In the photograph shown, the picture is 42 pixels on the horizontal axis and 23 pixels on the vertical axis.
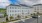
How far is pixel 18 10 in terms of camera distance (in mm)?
1293

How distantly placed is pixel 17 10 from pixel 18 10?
0.06ft

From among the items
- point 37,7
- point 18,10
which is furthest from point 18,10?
point 37,7

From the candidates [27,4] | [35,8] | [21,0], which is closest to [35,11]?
[35,8]

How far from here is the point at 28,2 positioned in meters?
1.32

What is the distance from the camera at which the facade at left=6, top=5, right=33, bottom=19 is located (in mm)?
1278

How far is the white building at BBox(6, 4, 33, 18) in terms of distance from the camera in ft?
4.19

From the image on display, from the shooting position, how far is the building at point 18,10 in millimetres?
1278

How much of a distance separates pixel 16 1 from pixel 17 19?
0.32 meters

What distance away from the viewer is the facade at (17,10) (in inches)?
50.3

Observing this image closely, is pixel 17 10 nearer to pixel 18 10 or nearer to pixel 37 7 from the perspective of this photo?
pixel 18 10

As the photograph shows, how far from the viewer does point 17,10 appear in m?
1.29

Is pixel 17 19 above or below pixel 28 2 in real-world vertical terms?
below

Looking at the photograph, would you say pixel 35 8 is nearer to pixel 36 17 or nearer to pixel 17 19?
pixel 36 17

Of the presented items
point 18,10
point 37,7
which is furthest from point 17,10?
point 37,7
